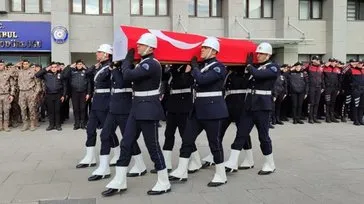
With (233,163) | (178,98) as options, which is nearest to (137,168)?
(178,98)

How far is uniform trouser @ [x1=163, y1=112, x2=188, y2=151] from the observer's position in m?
7.01

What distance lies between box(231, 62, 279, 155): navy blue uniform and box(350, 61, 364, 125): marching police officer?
25.7 feet

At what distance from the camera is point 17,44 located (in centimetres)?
1934

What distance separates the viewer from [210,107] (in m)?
6.22

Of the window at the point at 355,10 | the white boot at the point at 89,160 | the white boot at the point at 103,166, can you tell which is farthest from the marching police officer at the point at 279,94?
the window at the point at 355,10

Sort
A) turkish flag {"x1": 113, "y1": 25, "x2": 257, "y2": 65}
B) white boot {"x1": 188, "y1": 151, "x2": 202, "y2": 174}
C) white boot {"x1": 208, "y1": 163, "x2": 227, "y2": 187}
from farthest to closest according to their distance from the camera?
1. white boot {"x1": 188, "y1": 151, "x2": 202, "y2": 174}
2. white boot {"x1": 208, "y1": 163, "x2": 227, "y2": 187}
3. turkish flag {"x1": 113, "y1": 25, "x2": 257, "y2": 65}

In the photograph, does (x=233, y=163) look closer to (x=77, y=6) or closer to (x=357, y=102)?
(x=357, y=102)

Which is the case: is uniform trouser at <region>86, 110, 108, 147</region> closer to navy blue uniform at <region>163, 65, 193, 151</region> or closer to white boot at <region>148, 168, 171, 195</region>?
navy blue uniform at <region>163, 65, 193, 151</region>

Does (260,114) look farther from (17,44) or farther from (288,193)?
(17,44)

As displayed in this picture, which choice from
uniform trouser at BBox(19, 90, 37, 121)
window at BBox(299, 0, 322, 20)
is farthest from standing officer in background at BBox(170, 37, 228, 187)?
window at BBox(299, 0, 322, 20)

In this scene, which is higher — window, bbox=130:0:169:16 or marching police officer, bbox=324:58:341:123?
window, bbox=130:0:169:16

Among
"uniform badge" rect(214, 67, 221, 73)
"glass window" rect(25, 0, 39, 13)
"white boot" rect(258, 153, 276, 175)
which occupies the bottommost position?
"white boot" rect(258, 153, 276, 175)

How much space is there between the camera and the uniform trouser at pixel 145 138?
5871 mm

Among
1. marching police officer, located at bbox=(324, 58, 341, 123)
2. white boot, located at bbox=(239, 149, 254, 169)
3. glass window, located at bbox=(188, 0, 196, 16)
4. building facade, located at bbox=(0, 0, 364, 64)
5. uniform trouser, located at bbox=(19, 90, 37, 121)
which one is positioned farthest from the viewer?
glass window, located at bbox=(188, 0, 196, 16)
